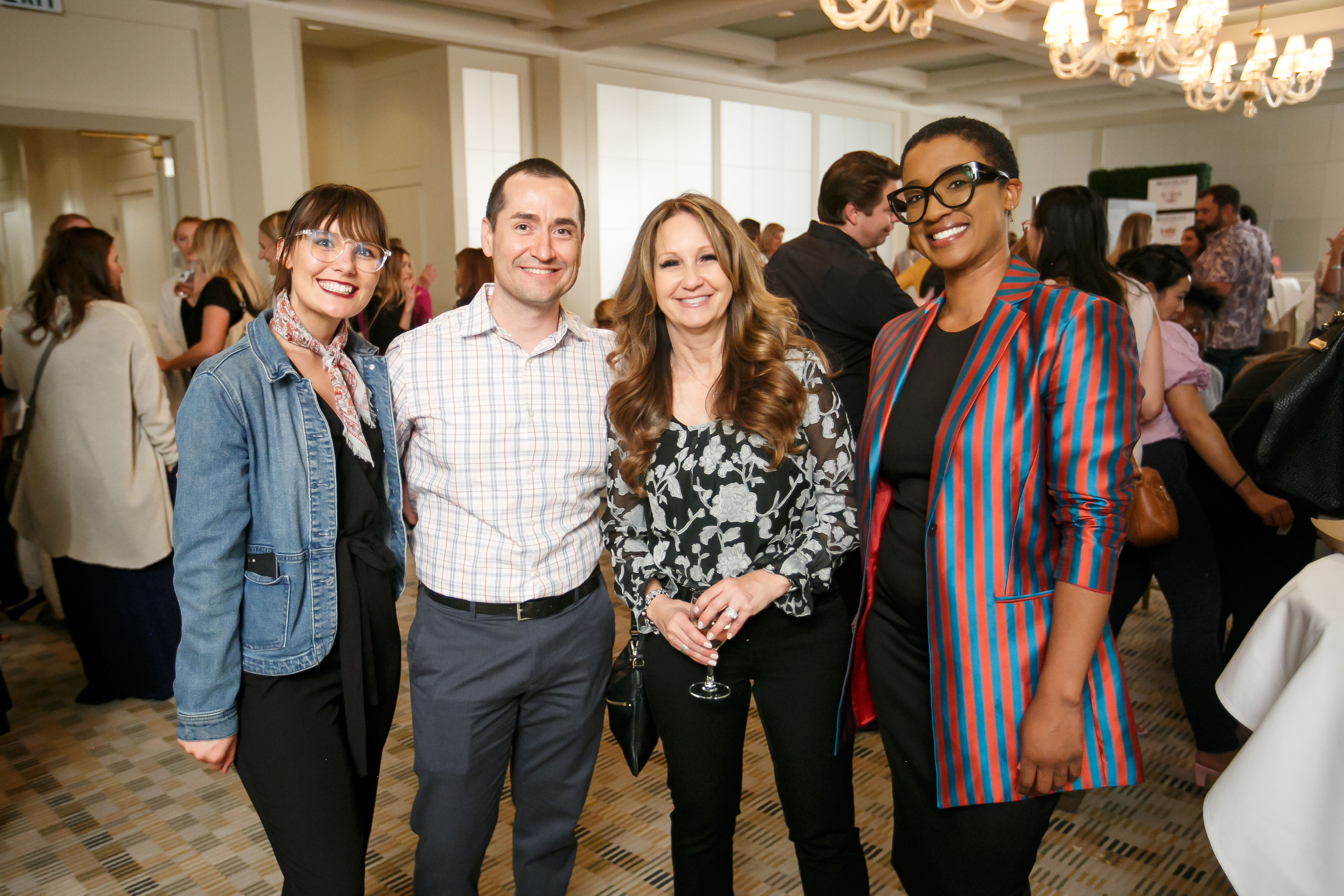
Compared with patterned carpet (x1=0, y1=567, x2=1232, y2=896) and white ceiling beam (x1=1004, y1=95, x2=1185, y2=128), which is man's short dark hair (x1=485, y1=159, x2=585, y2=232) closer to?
patterned carpet (x1=0, y1=567, x2=1232, y2=896)

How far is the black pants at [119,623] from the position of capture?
353 centimetres

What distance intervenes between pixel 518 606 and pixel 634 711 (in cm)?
33

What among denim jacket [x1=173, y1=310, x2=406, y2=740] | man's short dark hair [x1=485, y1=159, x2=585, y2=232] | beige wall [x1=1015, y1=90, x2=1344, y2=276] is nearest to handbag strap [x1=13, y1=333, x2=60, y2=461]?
denim jacket [x1=173, y1=310, x2=406, y2=740]

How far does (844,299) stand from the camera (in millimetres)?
2945

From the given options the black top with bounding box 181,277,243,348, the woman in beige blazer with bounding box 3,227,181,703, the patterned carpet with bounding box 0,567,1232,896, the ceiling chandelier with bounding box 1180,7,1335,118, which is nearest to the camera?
the patterned carpet with bounding box 0,567,1232,896

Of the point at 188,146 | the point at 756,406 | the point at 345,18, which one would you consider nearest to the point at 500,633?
the point at 756,406

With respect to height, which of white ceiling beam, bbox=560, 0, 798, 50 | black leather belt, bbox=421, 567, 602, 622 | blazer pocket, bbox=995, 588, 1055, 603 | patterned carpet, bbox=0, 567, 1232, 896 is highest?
white ceiling beam, bbox=560, 0, 798, 50

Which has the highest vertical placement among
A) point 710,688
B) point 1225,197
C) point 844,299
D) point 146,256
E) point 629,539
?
point 1225,197

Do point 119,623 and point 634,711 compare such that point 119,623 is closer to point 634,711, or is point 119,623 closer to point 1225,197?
point 634,711

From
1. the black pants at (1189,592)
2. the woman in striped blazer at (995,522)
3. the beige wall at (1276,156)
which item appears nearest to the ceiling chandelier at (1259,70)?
the beige wall at (1276,156)

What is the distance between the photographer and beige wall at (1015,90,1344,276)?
38.9 feet

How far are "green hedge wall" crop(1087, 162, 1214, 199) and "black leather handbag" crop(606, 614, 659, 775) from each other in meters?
12.8

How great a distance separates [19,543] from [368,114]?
6.06m

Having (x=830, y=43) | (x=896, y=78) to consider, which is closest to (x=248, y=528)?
(x=830, y=43)
